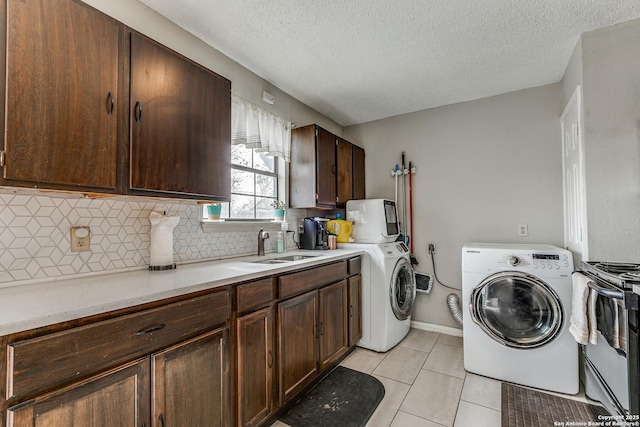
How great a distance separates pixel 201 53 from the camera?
215 centimetres

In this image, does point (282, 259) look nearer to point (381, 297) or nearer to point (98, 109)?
point (381, 297)

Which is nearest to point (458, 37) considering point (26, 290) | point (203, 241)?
point (203, 241)

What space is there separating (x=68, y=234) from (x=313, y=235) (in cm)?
187

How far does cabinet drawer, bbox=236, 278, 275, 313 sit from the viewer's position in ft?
5.13

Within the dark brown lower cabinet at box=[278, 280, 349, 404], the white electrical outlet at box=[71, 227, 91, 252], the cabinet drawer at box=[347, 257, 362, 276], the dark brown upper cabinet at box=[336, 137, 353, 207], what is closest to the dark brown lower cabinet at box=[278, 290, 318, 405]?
the dark brown lower cabinet at box=[278, 280, 349, 404]

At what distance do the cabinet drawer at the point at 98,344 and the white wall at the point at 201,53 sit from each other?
65.9 inches

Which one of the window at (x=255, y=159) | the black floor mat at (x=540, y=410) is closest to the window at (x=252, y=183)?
the window at (x=255, y=159)

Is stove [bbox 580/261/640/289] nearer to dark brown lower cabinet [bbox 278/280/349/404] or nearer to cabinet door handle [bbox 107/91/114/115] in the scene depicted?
dark brown lower cabinet [bbox 278/280/349/404]

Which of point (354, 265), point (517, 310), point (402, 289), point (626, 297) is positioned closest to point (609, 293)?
point (626, 297)

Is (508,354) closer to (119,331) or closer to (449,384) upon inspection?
(449,384)

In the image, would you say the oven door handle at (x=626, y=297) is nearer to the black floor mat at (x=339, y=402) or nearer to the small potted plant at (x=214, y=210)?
the black floor mat at (x=339, y=402)

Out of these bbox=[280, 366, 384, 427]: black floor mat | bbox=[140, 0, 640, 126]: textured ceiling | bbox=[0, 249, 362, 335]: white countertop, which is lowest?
bbox=[280, 366, 384, 427]: black floor mat

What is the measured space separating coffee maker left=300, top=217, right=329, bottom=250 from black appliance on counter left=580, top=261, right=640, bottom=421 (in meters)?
1.98

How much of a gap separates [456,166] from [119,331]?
3241mm
